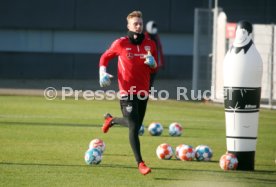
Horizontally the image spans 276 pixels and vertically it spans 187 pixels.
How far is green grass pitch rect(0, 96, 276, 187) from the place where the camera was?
13078 mm

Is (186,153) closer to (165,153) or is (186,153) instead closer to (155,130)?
(165,153)

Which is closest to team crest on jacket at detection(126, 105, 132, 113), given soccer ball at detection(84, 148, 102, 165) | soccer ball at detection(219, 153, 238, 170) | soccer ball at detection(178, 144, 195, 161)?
soccer ball at detection(84, 148, 102, 165)

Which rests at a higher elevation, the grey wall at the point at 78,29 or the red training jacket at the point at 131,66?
the red training jacket at the point at 131,66

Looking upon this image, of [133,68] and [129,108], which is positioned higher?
[133,68]

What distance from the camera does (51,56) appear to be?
1555 inches

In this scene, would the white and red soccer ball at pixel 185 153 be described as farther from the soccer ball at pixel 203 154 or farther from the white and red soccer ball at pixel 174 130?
the white and red soccer ball at pixel 174 130

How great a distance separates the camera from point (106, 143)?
17953 mm

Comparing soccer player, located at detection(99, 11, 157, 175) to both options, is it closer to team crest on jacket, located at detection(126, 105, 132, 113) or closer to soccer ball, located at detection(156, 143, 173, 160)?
team crest on jacket, located at detection(126, 105, 132, 113)

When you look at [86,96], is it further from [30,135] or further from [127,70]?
[127,70]

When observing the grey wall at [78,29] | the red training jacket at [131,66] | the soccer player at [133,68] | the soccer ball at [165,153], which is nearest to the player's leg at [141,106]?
the soccer player at [133,68]

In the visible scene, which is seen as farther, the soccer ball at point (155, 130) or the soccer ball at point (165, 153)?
the soccer ball at point (155, 130)

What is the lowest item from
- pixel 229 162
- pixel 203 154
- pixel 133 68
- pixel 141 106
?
pixel 203 154

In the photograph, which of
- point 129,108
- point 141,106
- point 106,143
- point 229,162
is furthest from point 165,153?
point 106,143

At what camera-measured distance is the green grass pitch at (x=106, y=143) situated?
1308cm
